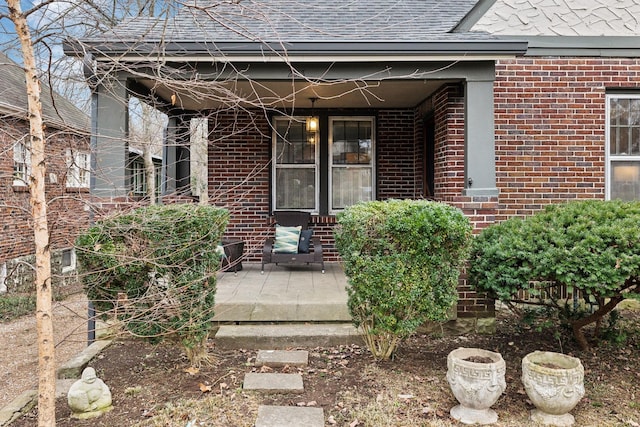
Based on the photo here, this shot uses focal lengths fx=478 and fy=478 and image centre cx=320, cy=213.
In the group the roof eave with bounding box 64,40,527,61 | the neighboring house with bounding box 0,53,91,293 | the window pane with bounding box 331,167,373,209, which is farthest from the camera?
the window pane with bounding box 331,167,373,209

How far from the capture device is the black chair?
679 cm

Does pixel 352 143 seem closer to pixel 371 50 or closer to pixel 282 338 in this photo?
pixel 371 50

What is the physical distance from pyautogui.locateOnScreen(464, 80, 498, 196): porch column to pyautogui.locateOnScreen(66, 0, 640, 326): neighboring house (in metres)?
0.01

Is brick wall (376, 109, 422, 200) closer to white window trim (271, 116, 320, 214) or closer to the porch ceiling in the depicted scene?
the porch ceiling

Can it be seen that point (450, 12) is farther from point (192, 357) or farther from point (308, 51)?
point (192, 357)

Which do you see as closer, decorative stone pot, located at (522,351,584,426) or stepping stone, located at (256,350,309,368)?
decorative stone pot, located at (522,351,584,426)

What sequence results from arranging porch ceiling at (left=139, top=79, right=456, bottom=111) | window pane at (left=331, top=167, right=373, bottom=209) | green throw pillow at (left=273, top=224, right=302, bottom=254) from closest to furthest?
porch ceiling at (left=139, top=79, right=456, bottom=111)
green throw pillow at (left=273, top=224, right=302, bottom=254)
window pane at (left=331, top=167, right=373, bottom=209)

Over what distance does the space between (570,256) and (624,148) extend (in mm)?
3648

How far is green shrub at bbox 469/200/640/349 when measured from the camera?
11.7ft

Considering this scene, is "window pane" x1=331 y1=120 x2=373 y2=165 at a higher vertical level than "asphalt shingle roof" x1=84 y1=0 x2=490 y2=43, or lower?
lower

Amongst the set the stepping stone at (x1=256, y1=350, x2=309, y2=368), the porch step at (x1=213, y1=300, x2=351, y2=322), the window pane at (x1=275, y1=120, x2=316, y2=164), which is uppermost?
the window pane at (x1=275, y1=120, x2=316, y2=164)

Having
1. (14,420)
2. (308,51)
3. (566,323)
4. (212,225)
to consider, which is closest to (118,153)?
(212,225)

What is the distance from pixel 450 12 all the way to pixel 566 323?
4.53 m

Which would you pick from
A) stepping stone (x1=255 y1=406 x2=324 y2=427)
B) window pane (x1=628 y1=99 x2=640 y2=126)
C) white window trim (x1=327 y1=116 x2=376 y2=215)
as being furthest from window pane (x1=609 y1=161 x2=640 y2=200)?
stepping stone (x1=255 y1=406 x2=324 y2=427)
